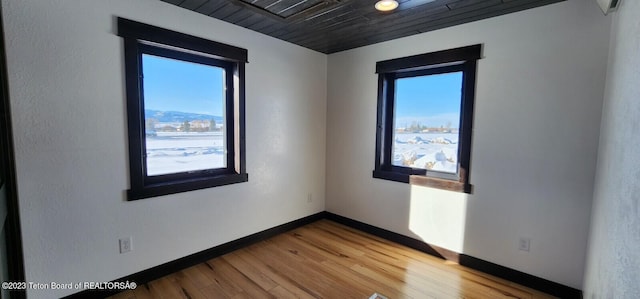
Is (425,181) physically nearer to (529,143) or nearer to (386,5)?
(529,143)

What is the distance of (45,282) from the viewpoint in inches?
70.0

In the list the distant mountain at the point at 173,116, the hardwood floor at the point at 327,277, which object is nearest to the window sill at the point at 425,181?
the hardwood floor at the point at 327,277

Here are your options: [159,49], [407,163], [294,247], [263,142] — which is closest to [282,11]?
[159,49]

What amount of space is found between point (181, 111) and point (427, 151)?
8.26 ft

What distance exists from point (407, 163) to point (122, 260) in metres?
2.84

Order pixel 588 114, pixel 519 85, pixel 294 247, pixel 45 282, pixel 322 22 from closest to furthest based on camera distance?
pixel 45 282, pixel 588 114, pixel 519 85, pixel 322 22, pixel 294 247

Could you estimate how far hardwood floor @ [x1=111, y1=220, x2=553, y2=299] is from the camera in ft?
6.97

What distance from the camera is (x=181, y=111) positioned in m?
2.46

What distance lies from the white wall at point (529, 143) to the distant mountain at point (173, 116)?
7.11 ft

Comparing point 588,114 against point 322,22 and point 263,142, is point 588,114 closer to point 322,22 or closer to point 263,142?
point 322,22

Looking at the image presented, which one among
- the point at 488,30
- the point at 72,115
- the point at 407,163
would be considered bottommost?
the point at 407,163

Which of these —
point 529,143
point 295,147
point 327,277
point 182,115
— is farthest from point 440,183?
point 182,115

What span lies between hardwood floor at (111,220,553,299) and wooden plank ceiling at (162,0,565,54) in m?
2.29

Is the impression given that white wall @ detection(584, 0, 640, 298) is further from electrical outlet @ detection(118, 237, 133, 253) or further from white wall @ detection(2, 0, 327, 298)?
electrical outlet @ detection(118, 237, 133, 253)
